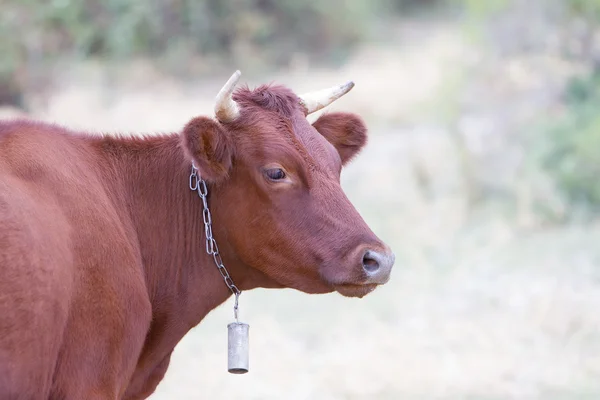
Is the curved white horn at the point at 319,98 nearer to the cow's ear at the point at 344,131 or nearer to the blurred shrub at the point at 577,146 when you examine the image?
the cow's ear at the point at 344,131

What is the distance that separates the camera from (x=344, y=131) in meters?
6.30

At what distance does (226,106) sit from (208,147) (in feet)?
0.82

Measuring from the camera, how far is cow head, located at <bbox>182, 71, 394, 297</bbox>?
520 centimetres

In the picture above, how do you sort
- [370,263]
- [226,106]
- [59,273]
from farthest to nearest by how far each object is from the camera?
[226,106] → [370,263] → [59,273]

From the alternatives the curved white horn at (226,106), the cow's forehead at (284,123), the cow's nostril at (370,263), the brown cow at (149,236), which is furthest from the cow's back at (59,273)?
the cow's nostril at (370,263)

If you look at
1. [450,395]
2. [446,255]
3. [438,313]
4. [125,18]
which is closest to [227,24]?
[125,18]

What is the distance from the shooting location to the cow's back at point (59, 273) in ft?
14.8

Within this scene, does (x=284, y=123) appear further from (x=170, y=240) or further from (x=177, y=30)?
(x=177, y=30)

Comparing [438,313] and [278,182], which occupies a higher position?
[438,313]

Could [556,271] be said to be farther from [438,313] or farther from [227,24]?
[227,24]

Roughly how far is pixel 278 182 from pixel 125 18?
17312 millimetres

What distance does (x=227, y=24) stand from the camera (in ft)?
78.3

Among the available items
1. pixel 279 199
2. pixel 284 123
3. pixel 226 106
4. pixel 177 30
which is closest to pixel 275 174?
pixel 279 199

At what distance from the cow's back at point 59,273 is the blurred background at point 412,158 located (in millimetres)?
5173
